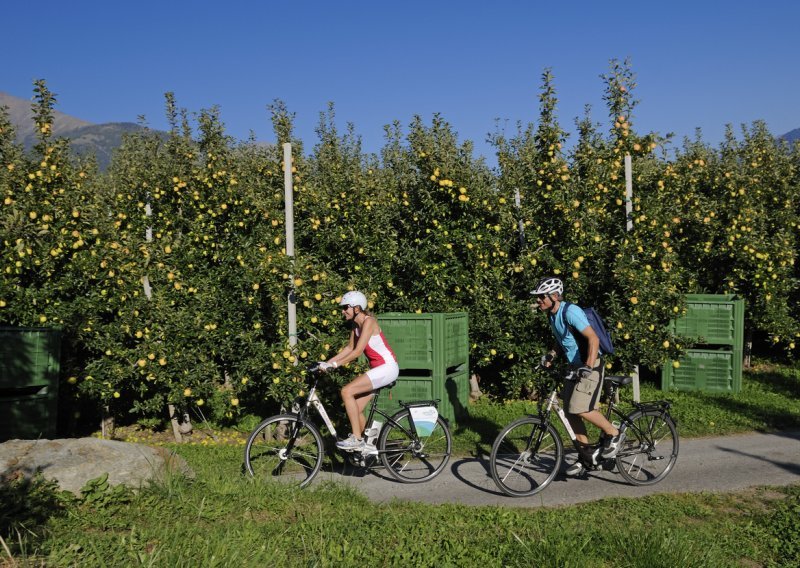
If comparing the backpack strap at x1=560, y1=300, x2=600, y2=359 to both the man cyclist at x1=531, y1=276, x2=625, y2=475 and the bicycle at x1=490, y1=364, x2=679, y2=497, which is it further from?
the bicycle at x1=490, y1=364, x2=679, y2=497

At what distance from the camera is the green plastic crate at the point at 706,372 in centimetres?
1068

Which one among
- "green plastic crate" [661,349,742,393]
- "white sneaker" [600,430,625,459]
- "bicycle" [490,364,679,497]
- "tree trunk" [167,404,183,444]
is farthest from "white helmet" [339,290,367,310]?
"green plastic crate" [661,349,742,393]

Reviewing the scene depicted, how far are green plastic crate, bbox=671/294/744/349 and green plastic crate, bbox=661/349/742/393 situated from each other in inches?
7.3

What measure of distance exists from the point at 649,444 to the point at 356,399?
279 centimetres

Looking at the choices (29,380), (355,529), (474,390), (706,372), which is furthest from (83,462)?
(706,372)

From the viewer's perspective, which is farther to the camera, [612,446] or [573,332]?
[612,446]

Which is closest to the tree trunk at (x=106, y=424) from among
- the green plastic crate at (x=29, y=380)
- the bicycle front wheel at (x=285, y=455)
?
the green plastic crate at (x=29, y=380)

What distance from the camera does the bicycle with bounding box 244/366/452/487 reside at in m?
6.57

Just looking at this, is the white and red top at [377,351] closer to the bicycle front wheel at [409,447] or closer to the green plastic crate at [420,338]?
the bicycle front wheel at [409,447]

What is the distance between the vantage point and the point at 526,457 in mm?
6387

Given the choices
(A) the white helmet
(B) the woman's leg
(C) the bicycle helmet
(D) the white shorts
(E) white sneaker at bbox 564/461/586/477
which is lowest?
(E) white sneaker at bbox 564/461/586/477

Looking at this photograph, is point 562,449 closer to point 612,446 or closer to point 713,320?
point 612,446

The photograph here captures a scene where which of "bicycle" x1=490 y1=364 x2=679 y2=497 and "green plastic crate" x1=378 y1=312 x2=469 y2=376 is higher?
"green plastic crate" x1=378 y1=312 x2=469 y2=376

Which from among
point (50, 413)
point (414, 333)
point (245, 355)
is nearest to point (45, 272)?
point (50, 413)
